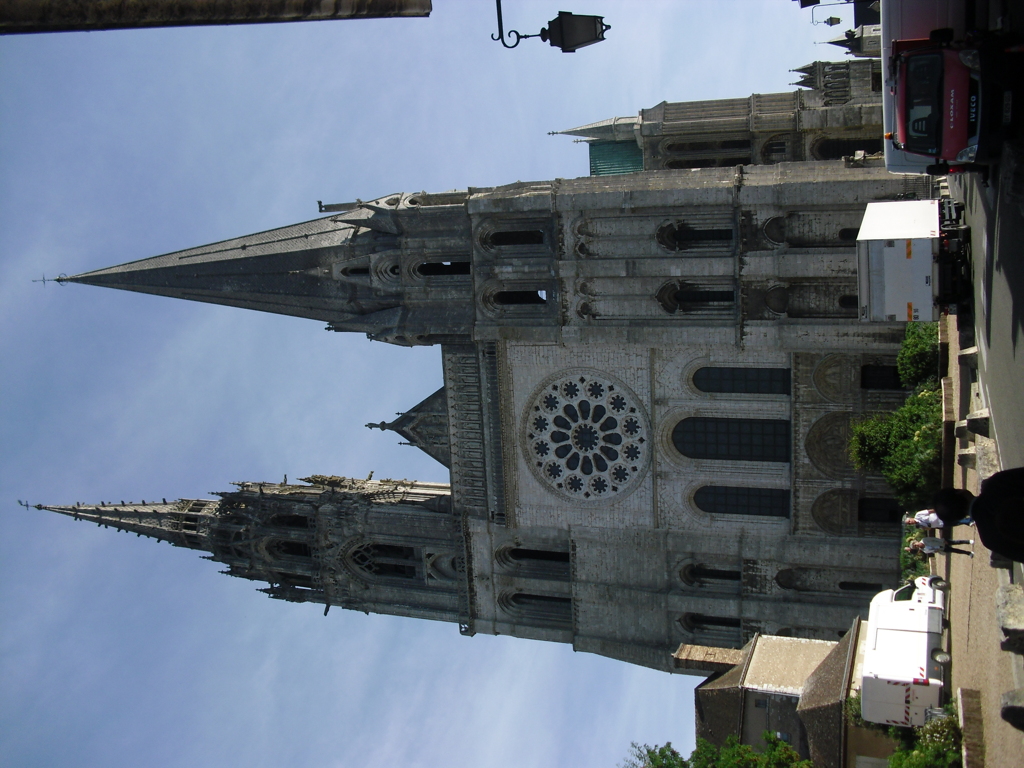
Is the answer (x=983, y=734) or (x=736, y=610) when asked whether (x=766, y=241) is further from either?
(x=983, y=734)

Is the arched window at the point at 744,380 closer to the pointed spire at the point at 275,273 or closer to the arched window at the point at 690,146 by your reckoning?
the pointed spire at the point at 275,273

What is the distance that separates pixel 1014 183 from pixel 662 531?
1697cm

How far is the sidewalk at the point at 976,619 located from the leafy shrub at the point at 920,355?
13.8 inches

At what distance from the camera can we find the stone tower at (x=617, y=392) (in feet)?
87.8

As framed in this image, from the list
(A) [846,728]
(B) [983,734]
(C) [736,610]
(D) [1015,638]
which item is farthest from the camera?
(C) [736,610]

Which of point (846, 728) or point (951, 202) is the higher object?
point (951, 202)

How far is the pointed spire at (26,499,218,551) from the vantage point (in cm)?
3694

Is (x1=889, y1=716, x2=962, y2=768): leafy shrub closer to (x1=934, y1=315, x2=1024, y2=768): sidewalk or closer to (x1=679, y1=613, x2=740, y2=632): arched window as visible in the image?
(x1=934, y1=315, x2=1024, y2=768): sidewalk

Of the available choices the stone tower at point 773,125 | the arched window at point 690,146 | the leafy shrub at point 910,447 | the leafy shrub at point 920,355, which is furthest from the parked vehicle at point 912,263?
the arched window at point 690,146

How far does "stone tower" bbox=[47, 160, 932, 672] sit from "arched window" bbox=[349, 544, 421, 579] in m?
0.16

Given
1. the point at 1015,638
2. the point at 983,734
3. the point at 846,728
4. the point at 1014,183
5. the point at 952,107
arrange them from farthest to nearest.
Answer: the point at 846,728 < the point at 983,734 < the point at 952,107 < the point at 1014,183 < the point at 1015,638

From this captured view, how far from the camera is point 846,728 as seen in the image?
870 inches

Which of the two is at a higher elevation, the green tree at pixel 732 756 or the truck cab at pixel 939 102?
the truck cab at pixel 939 102

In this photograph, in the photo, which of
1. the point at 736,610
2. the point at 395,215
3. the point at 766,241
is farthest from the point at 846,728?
the point at 395,215
